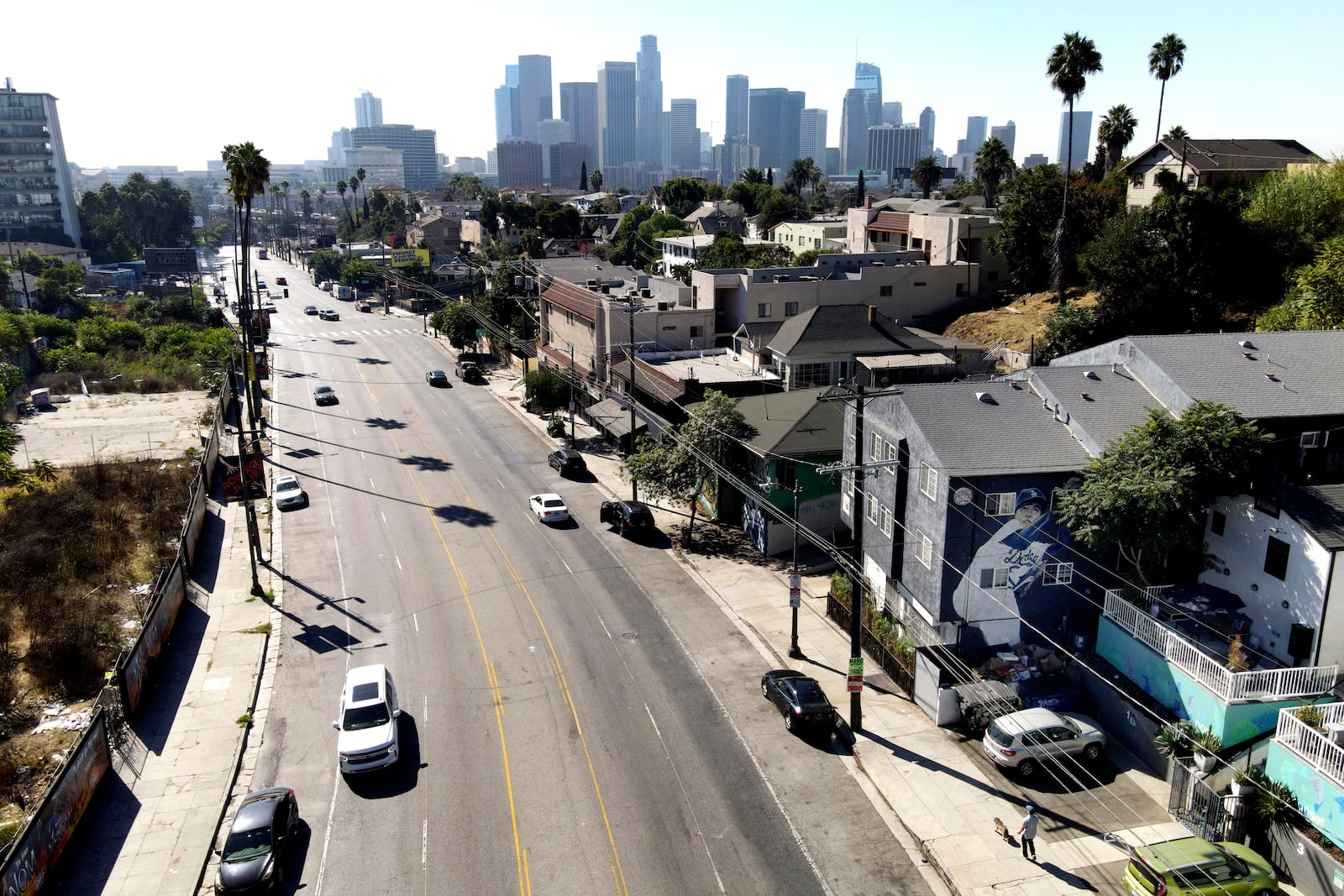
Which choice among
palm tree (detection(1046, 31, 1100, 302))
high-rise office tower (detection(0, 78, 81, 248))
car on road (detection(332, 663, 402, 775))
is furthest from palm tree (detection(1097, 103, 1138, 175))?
high-rise office tower (detection(0, 78, 81, 248))

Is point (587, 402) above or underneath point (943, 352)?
underneath

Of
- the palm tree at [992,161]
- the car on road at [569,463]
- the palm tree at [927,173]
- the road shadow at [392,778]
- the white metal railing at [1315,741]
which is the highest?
the palm tree at [927,173]

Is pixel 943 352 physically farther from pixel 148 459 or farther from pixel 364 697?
pixel 148 459

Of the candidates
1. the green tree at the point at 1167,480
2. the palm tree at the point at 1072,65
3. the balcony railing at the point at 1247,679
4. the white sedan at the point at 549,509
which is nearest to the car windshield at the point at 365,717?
the white sedan at the point at 549,509

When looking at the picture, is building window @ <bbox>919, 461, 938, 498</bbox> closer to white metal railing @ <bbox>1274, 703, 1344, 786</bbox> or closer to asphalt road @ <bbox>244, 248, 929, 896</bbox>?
asphalt road @ <bbox>244, 248, 929, 896</bbox>

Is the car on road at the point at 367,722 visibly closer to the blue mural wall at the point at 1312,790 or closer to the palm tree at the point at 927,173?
the blue mural wall at the point at 1312,790

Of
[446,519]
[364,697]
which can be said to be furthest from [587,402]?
[364,697]
